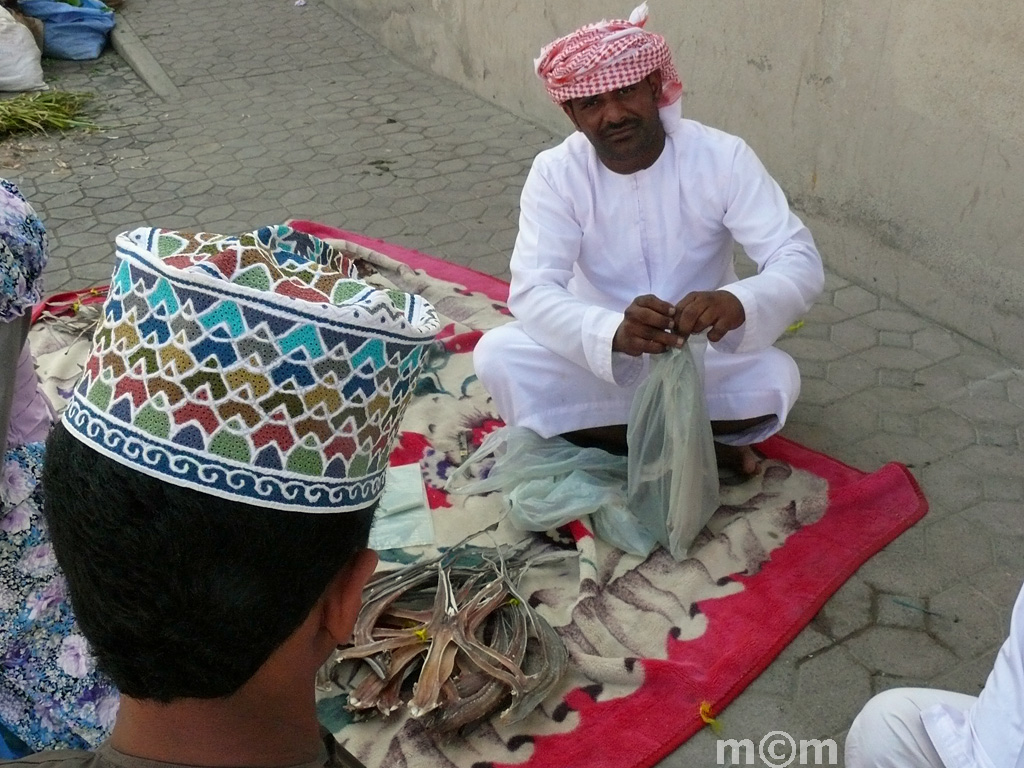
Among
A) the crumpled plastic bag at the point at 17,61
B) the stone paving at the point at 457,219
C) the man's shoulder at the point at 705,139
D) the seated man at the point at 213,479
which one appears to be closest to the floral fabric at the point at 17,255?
the seated man at the point at 213,479

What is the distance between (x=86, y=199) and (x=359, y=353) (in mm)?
5584

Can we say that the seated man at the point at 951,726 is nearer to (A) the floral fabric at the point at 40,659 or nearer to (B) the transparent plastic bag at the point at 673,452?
(B) the transparent plastic bag at the point at 673,452

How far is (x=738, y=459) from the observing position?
134 inches

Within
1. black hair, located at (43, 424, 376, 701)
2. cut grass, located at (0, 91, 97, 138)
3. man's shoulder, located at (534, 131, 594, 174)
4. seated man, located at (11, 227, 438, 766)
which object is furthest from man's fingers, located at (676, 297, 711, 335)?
cut grass, located at (0, 91, 97, 138)

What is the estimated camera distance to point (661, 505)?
10.1 feet

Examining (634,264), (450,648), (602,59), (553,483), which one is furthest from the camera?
(634,264)

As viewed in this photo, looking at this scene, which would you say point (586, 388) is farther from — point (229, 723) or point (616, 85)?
point (229, 723)

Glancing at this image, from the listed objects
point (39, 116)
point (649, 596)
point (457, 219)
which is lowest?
point (39, 116)

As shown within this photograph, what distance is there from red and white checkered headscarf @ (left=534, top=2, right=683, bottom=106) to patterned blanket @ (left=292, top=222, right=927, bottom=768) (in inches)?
50.9

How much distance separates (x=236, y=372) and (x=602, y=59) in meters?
2.26

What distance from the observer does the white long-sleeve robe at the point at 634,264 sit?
10.5 feet

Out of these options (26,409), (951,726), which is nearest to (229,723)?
(951,726)

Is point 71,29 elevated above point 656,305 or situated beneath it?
situated beneath

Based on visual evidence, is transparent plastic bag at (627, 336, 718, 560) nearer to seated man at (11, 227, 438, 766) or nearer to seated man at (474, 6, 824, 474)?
seated man at (474, 6, 824, 474)
